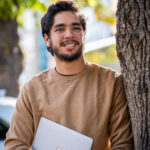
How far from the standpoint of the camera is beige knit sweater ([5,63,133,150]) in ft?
7.30

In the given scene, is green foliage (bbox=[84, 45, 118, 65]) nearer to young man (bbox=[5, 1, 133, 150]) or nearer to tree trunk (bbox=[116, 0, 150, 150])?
young man (bbox=[5, 1, 133, 150])

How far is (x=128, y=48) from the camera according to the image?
1989 millimetres

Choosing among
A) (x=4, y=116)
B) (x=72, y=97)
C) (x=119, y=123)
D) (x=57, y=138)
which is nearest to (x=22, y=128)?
(x=57, y=138)

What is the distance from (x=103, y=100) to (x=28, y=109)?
0.63 metres

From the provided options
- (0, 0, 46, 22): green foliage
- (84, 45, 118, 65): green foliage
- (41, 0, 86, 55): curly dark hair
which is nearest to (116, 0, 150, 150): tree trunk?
(41, 0, 86, 55): curly dark hair

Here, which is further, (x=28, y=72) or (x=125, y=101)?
(x=28, y=72)

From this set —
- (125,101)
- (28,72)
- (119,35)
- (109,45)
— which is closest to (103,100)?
(125,101)

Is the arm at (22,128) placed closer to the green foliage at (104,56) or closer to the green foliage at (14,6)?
the green foliage at (14,6)

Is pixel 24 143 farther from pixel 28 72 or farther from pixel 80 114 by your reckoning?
pixel 28 72

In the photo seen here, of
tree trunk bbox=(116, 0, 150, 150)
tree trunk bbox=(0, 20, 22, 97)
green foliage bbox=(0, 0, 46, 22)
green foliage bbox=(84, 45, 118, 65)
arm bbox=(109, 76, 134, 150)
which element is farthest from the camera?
green foliage bbox=(84, 45, 118, 65)

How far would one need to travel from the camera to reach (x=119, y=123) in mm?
2195

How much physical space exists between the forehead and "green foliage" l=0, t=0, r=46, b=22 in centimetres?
301

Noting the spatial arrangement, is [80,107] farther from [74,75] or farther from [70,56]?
[70,56]

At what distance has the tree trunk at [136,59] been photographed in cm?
188
